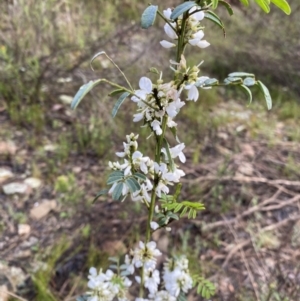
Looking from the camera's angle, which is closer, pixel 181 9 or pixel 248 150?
pixel 181 9

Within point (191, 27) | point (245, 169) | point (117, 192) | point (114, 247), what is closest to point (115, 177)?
point (117, 192)

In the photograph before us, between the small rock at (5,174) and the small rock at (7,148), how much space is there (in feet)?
0.46

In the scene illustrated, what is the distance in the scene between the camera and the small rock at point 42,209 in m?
2.01

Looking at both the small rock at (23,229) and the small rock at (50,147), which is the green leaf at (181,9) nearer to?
the small rock at (23,229)

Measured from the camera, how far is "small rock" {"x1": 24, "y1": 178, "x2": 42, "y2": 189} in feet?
7.14

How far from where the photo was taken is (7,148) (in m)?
2.37

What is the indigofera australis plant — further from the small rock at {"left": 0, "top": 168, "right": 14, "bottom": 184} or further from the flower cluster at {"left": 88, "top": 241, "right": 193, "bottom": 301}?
the small rock at {"left": 0, "top": 168, "right": 14, "bottom": 184}

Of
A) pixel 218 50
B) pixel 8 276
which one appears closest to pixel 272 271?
pixel 8 276

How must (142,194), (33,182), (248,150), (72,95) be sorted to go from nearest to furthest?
(142,194) → (33,182) → (248,150) → (72,95)

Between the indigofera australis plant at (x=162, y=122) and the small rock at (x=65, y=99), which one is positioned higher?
the indigofera australis plant at (x=162, y=122)

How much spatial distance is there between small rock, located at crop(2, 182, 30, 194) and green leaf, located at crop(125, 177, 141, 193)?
1.45 meters

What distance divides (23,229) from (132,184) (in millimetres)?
1285

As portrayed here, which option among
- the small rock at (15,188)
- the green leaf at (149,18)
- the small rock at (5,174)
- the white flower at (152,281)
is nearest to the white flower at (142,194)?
the white flower at (152,281)

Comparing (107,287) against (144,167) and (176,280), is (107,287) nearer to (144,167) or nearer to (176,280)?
(176,280)
